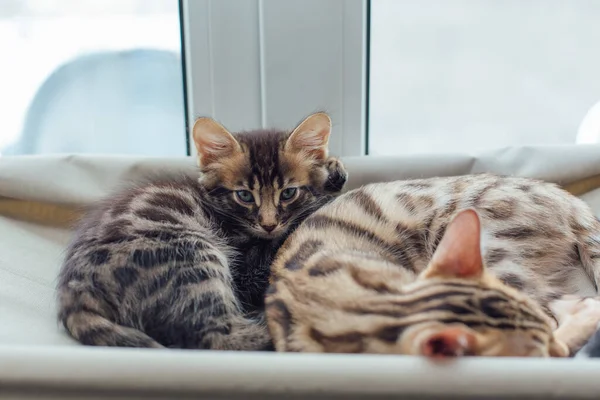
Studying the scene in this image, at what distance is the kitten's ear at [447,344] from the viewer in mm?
802

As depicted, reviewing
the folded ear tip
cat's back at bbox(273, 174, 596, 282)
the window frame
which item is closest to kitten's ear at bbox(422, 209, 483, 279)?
cat's back at bbox(273, 174, 596, 282)

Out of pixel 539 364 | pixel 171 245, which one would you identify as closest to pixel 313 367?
pixel 539 364

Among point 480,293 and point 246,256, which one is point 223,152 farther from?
point 480,293

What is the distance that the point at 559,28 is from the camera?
80.2 inches

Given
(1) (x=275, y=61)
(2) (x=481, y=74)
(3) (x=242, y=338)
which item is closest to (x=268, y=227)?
(3) (x=242, y=338)

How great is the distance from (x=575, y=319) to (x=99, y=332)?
92cm

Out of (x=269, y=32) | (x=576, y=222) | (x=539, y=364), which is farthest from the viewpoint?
(x=269, y=32)

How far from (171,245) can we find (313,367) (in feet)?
2.20

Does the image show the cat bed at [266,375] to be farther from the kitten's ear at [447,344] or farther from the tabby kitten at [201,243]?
the tabby kitten at [201,243]

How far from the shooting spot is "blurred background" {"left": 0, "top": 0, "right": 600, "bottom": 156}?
203 cm

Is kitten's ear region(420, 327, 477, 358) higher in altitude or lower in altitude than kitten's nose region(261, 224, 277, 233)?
higher

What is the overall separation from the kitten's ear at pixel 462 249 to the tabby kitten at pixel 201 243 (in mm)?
385

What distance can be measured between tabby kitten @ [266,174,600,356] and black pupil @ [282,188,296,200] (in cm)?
22

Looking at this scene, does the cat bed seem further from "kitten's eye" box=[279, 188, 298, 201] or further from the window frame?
the window frame
